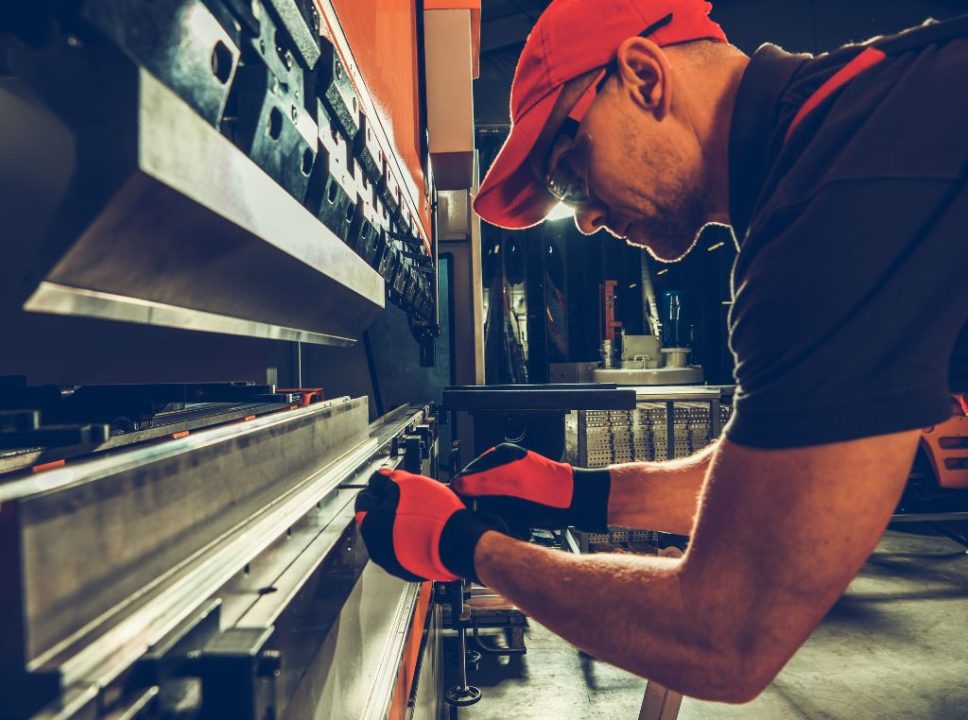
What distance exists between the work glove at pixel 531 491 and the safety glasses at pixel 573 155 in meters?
0.54

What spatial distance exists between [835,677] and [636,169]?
8.87ft

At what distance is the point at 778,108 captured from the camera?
0.87 meters

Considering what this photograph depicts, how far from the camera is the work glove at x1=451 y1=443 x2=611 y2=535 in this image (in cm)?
123

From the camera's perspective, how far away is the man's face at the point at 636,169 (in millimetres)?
1018

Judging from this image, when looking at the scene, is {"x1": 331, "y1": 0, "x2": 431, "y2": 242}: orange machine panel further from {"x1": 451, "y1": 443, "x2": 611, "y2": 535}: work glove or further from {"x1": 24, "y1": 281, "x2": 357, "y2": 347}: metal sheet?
{"x1": 451, "y1": 443, "x2": 611, "y2": 535}: work glove

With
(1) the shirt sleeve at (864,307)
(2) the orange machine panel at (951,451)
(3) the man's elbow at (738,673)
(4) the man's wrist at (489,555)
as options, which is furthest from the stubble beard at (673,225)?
(2) the orange machine panel at (951,451)

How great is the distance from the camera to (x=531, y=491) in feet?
4.07

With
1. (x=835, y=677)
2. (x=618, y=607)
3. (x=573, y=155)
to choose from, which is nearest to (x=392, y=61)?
(x=573, y=155)

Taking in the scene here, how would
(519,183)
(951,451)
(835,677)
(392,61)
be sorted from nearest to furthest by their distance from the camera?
(519,183), (392,61), (835,677), (951,451)

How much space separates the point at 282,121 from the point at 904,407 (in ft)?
2.58

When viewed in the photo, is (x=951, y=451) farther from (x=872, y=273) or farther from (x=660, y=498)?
(x=872, y=273)

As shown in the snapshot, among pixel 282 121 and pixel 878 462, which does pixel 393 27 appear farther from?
pixel 878 462

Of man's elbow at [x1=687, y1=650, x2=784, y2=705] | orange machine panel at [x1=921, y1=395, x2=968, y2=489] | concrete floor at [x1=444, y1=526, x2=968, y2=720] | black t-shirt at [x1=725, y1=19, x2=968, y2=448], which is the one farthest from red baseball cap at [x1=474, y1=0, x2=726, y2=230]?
orange machine panel at [x1=921, y1=395, x2=968, y2=489]

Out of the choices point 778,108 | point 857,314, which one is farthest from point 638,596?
point 778,108
